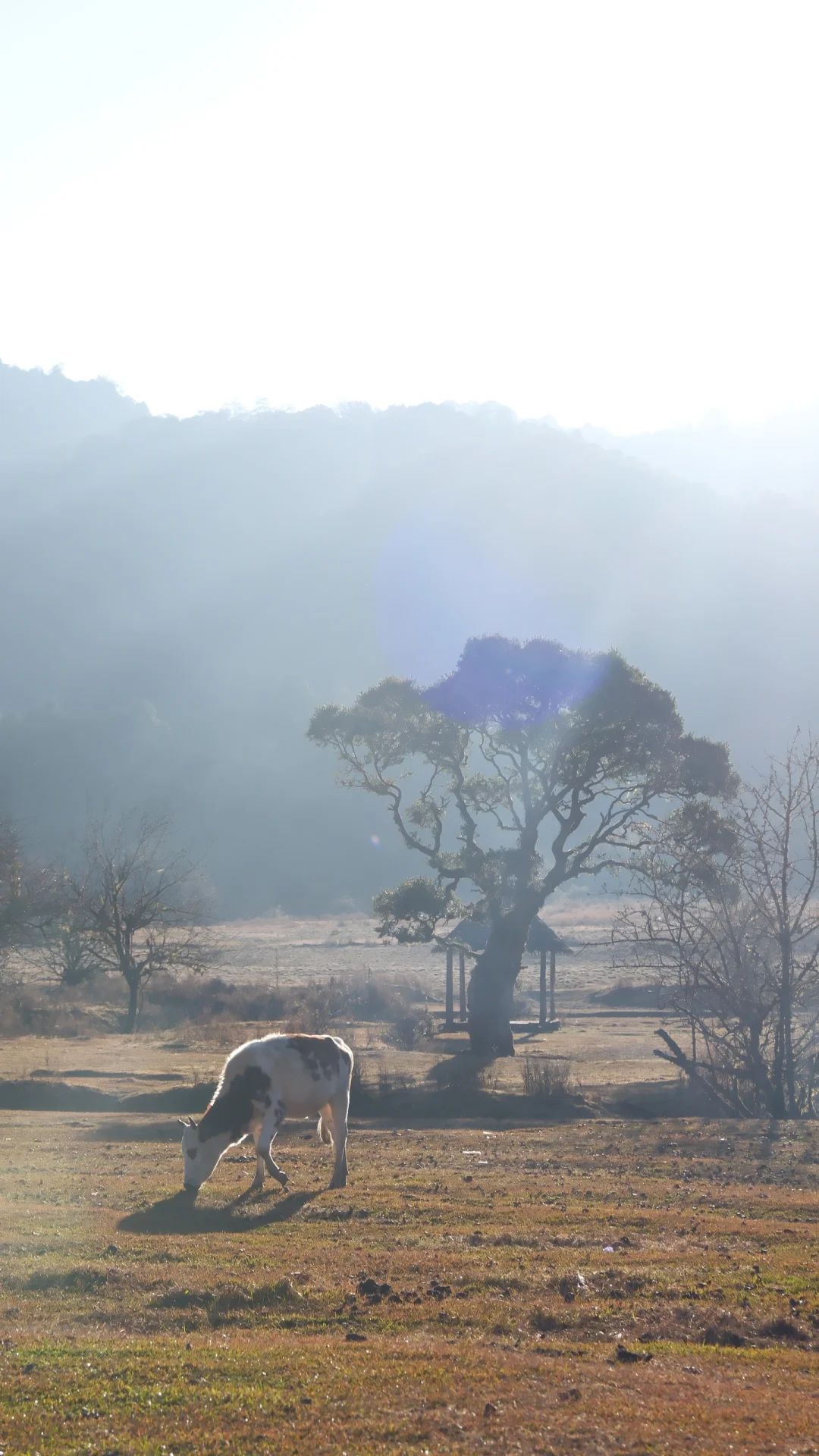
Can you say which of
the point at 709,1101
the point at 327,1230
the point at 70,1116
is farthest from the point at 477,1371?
the point at 709,1101

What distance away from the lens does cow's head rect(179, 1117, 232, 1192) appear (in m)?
12.9

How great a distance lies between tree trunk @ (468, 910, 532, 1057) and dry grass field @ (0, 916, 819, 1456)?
45.6 ft

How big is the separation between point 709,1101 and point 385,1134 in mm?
8318

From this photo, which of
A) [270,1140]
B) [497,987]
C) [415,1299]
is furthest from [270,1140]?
[497,987]

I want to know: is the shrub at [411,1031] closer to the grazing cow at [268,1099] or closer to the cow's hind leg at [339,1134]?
the cow's hind leg at [339,1134]

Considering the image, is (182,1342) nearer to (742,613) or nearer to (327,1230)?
(327,1230)

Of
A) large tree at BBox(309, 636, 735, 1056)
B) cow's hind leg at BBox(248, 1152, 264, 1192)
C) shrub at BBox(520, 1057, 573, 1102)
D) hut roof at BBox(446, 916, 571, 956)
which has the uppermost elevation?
large tree at BBox(309, 636, 735, 1056)

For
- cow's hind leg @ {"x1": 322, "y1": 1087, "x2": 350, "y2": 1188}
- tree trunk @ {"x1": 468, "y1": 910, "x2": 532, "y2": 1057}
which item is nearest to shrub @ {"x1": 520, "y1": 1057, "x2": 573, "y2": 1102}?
tree trunk @ {"x1": 468, "y1": 910, "x2": 532, "y2": 1057}

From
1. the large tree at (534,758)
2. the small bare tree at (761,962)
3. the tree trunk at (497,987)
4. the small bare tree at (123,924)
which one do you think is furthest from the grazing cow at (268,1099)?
the small bare tree at (123,924)

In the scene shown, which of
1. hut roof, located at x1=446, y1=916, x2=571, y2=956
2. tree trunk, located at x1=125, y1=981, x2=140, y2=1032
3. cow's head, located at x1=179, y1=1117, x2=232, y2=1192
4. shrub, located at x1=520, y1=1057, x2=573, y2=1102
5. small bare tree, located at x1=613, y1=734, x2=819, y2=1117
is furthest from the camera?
hut roof, located at x1=446, y1=916, x2=571, y2=956

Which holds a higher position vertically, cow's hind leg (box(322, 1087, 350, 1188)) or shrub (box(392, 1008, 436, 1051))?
cow's hind leg (box(322, 1087, 350, 1188))

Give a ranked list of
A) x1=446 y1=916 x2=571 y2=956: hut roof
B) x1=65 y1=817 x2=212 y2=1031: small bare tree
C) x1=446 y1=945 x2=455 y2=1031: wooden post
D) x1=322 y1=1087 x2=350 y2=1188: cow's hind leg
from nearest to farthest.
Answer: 1. x1=322 y1=1087 x2=350 y2=1188: cow's hind leg
2. x1=65 y1=817 x2=212 y2=1031: small bare tree
3. x1=446 y1=945 x2=455 y2=1031: wooden post
4. x1=446 y1=916 x2=571 y2=956: hut roof

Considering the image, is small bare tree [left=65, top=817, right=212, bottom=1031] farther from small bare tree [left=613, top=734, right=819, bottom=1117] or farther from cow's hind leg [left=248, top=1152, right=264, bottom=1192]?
cow's hind leg [left=248, top=1152, right=264, bottom=1192]

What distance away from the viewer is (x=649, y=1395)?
6.35 meters
